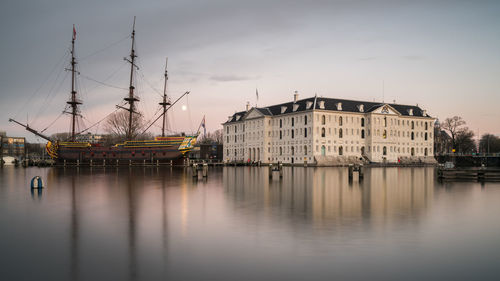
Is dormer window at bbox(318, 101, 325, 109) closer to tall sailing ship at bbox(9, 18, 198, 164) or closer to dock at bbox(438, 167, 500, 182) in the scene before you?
tall sailing ship at bbox(9, 18, 198, 164)

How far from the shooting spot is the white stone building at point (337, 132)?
93938 millimetres

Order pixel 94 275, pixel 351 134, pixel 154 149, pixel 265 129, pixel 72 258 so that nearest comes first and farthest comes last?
pixel 94 275 → pixel 72 258 → pixel 154 149 → pixel 351 134 → pixel 265 129

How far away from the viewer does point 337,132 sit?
9600 centimetres

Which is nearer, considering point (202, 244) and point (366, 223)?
point (202, 244)

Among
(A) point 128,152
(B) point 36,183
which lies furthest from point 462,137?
(B) point 36,183

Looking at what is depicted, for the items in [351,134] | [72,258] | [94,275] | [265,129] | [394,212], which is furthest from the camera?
[265,129]

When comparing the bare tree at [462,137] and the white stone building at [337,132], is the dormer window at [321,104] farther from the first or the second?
the bare tree at [462,137]

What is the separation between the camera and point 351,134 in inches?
3878

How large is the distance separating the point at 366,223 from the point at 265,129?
A: 93567mm

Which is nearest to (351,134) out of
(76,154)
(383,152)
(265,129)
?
(383,152)

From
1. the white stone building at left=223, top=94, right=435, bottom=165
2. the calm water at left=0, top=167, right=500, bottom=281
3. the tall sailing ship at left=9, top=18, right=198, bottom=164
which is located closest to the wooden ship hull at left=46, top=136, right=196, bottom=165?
the tall sailing ship at left=9, top=18, right=198, bottom=164

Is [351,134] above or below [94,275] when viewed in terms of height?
above

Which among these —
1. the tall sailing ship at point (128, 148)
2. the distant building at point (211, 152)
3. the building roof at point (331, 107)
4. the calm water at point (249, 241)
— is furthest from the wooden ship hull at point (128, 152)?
the calm water at point (249, 241)

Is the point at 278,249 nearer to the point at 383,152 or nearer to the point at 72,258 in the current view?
the point at 72,258
